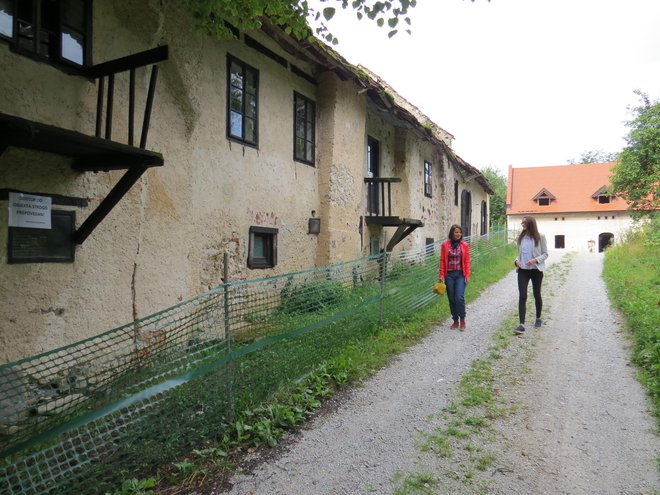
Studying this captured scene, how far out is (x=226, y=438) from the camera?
134 inches

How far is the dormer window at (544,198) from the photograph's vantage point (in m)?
36.2

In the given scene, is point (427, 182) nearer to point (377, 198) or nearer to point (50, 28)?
point (377, 198)

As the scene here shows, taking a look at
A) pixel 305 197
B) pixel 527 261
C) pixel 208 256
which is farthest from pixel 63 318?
pixel 527 261

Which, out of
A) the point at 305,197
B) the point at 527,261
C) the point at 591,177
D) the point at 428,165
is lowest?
the point at 527,261

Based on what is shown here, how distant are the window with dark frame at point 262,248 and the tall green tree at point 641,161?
1928cm

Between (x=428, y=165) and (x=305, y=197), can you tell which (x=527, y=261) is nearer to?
(x=305, y=197)

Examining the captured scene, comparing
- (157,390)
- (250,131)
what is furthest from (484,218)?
(157,390)

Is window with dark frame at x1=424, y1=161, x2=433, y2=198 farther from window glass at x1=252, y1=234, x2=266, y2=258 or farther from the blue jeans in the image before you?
the blue jeans

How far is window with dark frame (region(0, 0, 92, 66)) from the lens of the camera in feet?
13.8

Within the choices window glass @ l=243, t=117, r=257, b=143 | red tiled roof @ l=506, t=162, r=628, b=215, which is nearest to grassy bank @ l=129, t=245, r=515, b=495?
window glass @ l=243, t=117, r=257, b=143

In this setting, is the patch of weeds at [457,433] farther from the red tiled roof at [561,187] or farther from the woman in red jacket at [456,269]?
the red tiled roof at [561,187]

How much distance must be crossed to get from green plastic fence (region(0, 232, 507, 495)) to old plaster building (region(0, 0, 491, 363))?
824 mm

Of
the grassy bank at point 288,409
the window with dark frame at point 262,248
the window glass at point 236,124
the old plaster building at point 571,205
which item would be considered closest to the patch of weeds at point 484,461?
the grassy bank at point 288,409

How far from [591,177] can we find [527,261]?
35899mm
